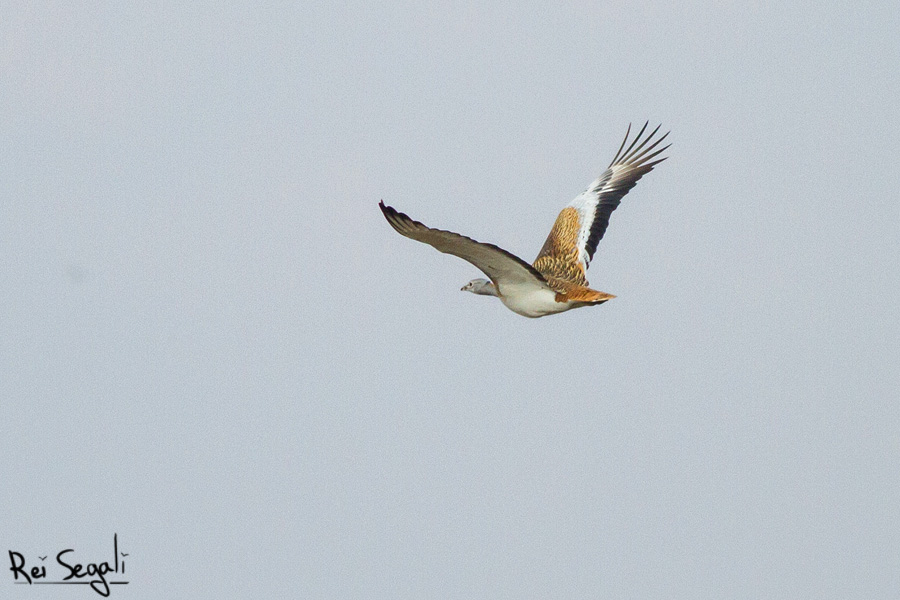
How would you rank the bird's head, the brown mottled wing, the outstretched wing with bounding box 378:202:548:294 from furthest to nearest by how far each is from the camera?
the brown mottled wing → the bird's head → the outstretched wing with bounding box 378:202:548:294

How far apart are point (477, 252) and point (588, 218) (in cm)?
783

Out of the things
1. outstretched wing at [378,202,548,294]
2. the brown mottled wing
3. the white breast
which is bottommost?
the white breast

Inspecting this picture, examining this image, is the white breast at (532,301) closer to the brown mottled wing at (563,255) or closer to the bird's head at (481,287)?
the bird's head at (481,287)

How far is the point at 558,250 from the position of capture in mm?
22953

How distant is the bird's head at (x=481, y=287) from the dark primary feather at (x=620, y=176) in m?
4.21

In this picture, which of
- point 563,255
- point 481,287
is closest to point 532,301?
point 481,287

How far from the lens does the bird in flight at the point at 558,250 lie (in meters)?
16.2

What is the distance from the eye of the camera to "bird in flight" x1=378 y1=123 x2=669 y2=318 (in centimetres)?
1617

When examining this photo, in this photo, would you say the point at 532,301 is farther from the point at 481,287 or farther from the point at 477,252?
the point at 477,252

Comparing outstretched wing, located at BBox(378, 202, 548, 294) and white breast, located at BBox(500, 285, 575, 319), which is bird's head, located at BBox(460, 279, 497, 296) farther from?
outstretched wing, located at BBox(378, 202, 548, 294)

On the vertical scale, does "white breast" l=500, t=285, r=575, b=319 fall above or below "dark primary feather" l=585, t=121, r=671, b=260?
below

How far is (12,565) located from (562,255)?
10.7m

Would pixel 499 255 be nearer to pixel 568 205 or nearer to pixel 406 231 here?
pixel 406 231

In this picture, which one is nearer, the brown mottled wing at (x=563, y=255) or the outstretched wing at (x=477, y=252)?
the outstretched wing at (x=477, y=252)
